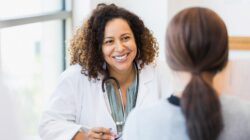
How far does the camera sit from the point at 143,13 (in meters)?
2.90

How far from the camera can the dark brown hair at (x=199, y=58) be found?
3.39ft

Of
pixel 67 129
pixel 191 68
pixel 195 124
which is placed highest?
pixel 191 68

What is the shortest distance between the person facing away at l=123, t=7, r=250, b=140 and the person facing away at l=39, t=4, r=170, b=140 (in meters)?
0.77

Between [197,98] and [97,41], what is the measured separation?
3.23 feet

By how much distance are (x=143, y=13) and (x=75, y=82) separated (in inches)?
44.5

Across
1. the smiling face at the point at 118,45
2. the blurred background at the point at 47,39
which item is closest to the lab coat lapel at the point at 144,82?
the smiling face at the point at 118,45

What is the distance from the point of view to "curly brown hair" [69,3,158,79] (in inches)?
76.7

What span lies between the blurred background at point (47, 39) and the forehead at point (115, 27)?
1.61 feet

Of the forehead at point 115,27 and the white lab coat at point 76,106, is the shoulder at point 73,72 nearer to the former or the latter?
the white lab coat at point 76,106

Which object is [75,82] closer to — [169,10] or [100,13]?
[100,13]

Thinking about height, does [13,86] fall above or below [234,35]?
below

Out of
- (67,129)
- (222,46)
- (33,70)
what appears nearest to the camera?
(222,46)

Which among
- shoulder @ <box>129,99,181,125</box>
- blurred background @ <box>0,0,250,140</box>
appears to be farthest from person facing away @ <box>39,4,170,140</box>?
shoulder @ <box>129,99,181,125</box>

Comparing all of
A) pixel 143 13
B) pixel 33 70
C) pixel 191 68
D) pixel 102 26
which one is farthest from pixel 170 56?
pixel 143 13
